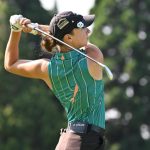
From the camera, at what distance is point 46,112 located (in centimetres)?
2972

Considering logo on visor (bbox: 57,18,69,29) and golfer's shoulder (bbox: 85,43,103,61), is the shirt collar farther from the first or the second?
logo on visor (bbox: 57,18,69,29)

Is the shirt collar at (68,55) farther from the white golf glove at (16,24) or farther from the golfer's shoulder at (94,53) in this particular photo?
the white golf glove at (16,24)

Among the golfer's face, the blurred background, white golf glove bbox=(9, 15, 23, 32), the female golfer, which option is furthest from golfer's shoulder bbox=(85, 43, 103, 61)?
the blurred background

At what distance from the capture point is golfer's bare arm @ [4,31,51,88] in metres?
7.39

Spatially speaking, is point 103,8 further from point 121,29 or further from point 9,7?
point 9,7

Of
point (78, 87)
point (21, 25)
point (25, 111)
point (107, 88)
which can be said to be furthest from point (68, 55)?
point (107, 88)

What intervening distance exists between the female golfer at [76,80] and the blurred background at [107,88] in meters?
20.9

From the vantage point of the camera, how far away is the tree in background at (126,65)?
37.3 metres

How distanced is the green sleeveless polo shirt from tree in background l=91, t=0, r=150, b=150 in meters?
28.2

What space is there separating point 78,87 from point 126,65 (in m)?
32.2

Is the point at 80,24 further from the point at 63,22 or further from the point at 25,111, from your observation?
the point at 25,111

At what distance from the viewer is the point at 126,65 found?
129 ft

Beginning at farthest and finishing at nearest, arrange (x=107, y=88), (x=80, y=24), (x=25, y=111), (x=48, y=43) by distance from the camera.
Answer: (x=107, y=88), (x=25, y=111), (x=48, y=43), (x=80, y=24)

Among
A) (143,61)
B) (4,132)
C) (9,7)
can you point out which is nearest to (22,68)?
(4,132)
